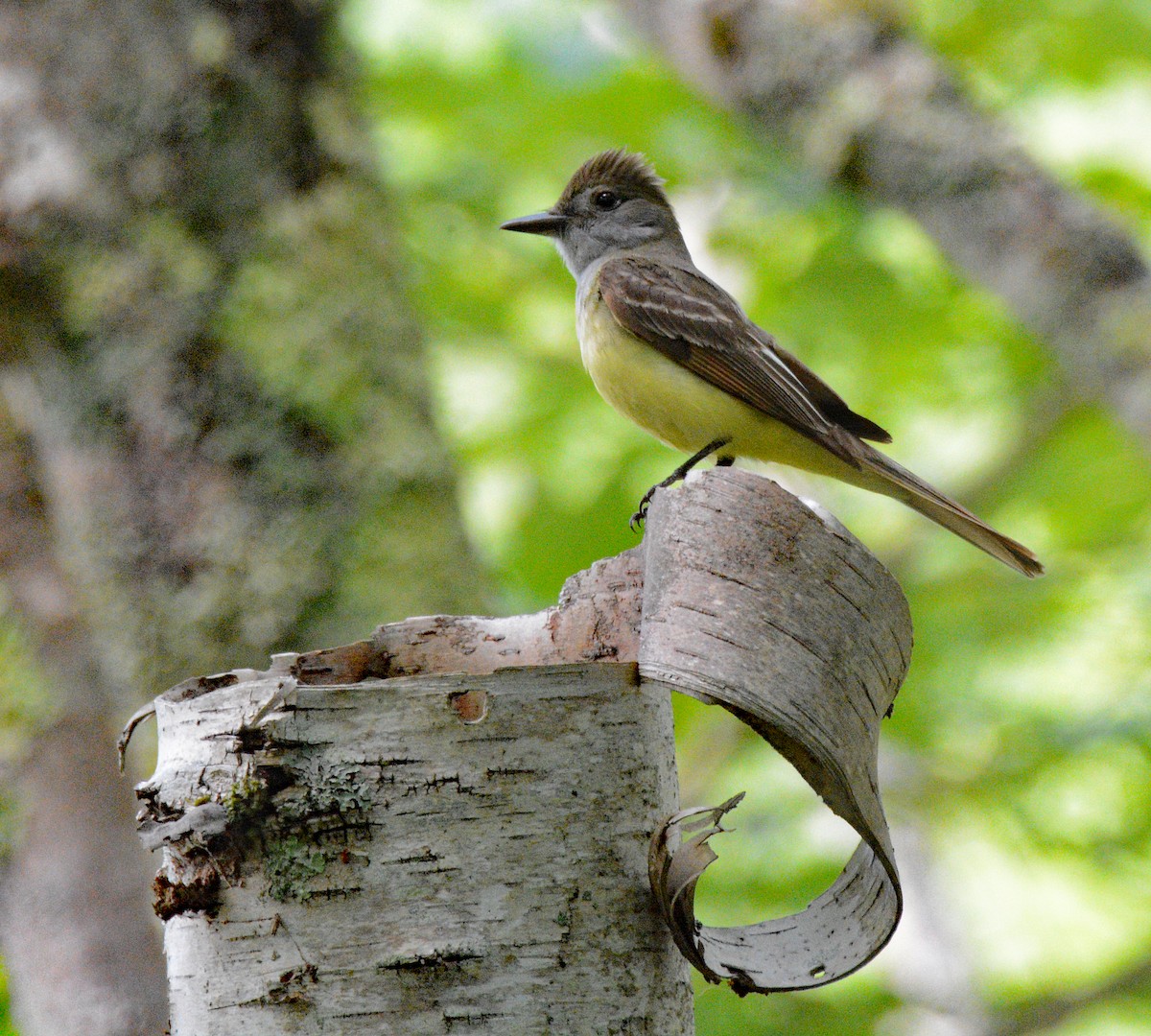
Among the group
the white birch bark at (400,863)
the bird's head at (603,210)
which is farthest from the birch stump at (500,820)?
the bird's head at (603,210)

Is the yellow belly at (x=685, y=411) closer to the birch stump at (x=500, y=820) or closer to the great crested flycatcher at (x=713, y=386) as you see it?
the great crested flycatcher at (x=713, y=386)

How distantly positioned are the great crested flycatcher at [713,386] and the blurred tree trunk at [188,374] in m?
0.88

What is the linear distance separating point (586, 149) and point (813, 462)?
3.21 m

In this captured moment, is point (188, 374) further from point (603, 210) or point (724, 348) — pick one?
point (724, 348)

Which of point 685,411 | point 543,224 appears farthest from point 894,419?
point 685,411

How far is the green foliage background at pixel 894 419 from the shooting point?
5527 mm

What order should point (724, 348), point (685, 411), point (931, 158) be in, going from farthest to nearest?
point (931, 158) < point (724, 348) < point (685, 411)

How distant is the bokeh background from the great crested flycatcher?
889 millimetres

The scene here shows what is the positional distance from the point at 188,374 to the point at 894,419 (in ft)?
12.3

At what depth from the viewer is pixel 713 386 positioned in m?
4.23

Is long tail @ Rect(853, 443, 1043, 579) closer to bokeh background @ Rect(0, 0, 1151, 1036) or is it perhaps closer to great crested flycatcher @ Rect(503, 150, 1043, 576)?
great crested flycatcher @ Rect(503, 150, 1043, 576)

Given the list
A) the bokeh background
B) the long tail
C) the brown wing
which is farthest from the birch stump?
the bokeh background

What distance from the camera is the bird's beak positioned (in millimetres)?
5035

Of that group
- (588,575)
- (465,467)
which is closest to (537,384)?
(465,467)
